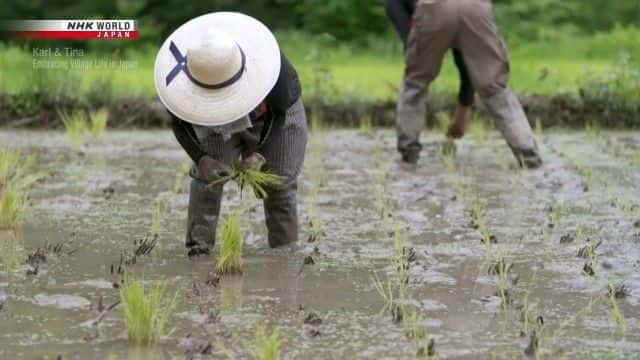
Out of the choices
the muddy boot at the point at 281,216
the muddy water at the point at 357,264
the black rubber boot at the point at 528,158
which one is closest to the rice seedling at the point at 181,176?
the muddy water at the point at 357,264

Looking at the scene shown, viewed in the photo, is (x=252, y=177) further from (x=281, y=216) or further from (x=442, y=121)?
(x=442, y=121)

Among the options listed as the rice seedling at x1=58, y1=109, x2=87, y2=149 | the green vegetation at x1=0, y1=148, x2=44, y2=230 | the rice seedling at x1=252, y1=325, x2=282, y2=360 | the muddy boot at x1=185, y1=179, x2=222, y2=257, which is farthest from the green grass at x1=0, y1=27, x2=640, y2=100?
the rice seedling at x1=252, y1=325, x2=282, y2=360

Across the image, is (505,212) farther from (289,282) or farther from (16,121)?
(16,121)

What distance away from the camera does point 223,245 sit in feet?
16.0

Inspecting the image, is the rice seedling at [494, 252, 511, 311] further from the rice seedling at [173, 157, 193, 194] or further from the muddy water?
the rice seedling at [173, 157, 193, 194]

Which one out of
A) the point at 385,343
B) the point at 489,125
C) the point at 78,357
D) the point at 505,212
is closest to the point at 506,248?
the point at 505,212

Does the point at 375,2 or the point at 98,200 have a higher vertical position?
the point at 375,2

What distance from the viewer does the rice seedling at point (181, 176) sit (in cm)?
706

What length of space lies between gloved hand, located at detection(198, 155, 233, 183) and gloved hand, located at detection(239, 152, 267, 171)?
5 centimetres

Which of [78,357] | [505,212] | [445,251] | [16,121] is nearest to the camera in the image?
[78,357]

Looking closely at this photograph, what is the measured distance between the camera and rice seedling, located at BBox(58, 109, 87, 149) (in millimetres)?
8508

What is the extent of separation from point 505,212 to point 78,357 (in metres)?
3.00

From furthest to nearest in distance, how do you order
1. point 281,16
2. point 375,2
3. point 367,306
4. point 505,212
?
1. point 281,16
2. point 375,2
3. point 505,212
4. point 367,306

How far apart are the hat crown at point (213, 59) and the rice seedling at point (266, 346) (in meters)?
1.02
